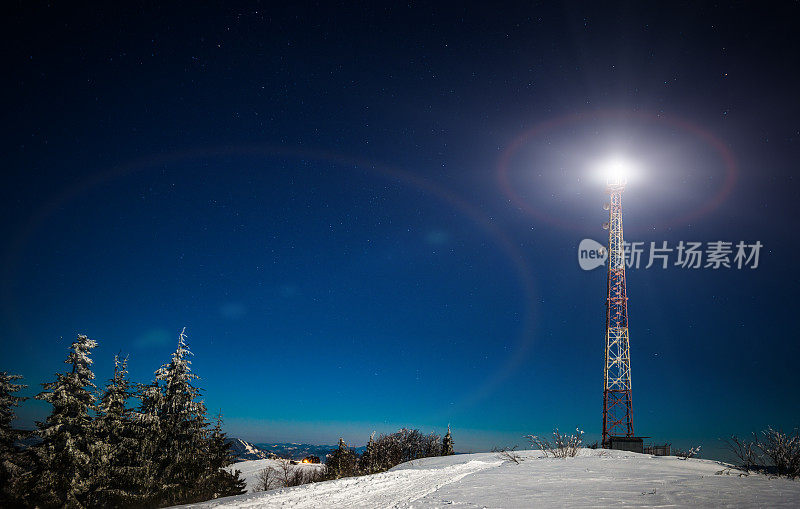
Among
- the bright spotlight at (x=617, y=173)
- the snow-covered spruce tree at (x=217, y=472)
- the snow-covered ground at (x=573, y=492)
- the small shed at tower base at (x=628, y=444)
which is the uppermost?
the bright spotlight at (x=617, y=173)

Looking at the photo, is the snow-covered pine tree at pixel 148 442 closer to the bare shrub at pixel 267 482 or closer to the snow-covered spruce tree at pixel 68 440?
the snow-covered spruce tree at pixel 68 440

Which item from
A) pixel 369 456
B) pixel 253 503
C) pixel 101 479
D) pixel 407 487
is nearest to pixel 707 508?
pixel 407 487

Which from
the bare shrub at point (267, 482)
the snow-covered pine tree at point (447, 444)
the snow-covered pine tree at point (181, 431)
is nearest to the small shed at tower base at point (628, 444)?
the bare shrub at point (267, 482)

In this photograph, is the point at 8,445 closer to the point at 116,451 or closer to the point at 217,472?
the point at 116,451

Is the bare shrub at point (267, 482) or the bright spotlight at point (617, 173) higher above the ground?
the bright spotlight at point (617, 173)

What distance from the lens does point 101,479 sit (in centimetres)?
1862

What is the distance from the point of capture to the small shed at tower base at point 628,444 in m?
23.4

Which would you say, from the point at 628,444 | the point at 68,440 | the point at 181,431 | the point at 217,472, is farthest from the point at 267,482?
the point at 628,444

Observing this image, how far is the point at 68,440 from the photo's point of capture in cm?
1792

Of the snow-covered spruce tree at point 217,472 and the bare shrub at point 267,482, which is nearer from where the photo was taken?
the snow-covered spruce tree at point 217,472

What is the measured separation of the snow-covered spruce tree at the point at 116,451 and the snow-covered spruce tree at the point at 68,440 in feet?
1.49

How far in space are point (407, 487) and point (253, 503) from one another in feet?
12.1

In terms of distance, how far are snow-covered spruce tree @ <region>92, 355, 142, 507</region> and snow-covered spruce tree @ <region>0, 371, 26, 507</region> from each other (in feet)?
9.57

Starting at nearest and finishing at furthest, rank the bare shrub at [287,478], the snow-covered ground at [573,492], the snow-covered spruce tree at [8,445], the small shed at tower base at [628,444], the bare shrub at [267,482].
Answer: the snow-covered ground at [573,492]
the snow-covered spruce tree at [8,445]
the bare shrub at [287,478]
the small shed at tower base at [628,444]
the bare shrub at [267,482]
